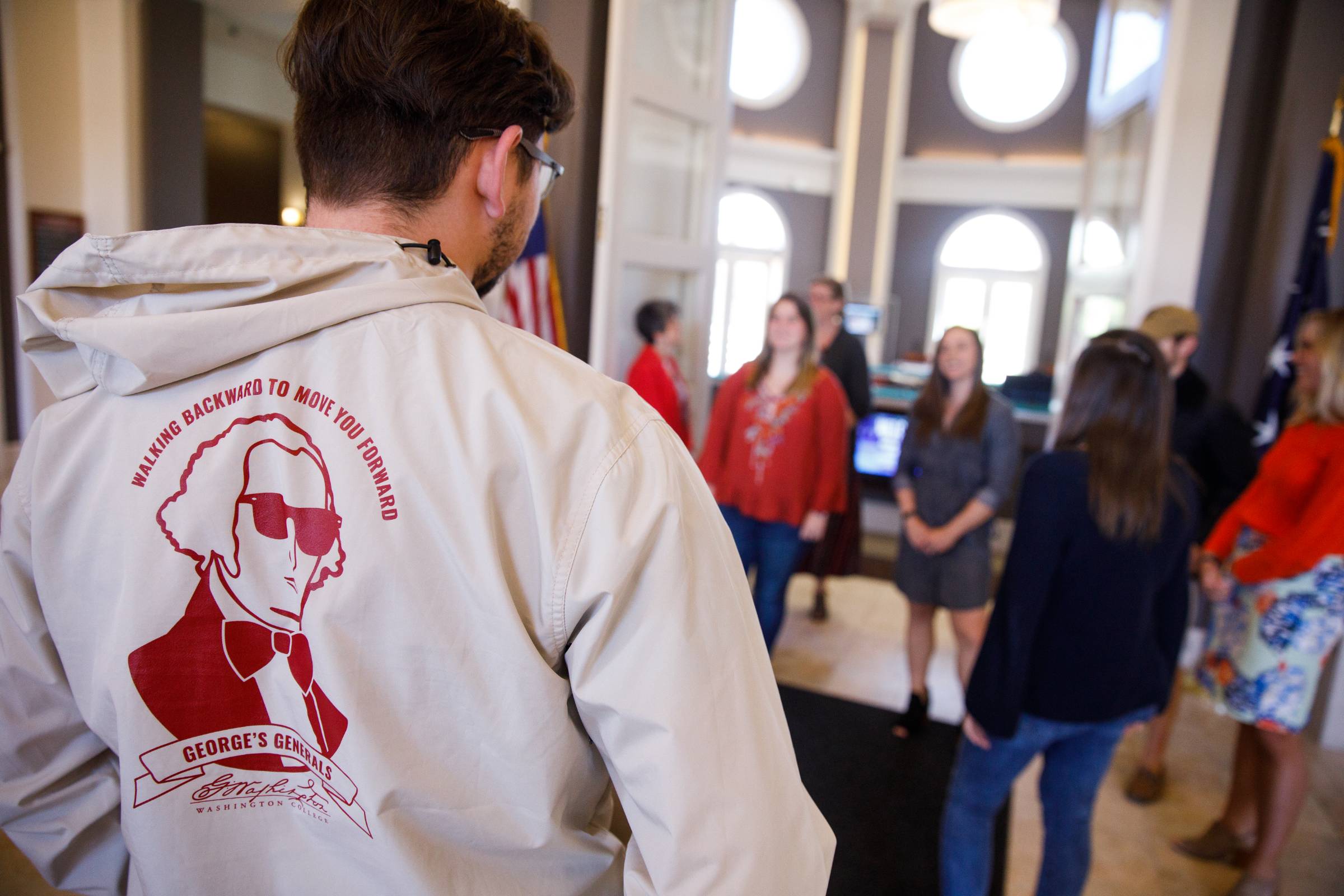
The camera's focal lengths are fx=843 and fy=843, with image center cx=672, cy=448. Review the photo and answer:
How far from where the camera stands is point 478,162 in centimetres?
75

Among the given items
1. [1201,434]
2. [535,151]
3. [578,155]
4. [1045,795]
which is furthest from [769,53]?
[535,151]

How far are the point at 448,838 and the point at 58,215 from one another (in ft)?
12.2

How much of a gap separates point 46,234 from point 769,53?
897 cm

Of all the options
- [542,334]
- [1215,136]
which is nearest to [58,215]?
[542,334]

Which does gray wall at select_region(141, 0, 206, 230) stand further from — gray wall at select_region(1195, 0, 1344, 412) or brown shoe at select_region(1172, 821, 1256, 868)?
gray wall at select_region(1195, 0, 1344, 412)

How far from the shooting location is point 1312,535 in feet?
6.63

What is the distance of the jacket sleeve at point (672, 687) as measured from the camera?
635mm

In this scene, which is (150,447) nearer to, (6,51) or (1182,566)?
(1182,566)

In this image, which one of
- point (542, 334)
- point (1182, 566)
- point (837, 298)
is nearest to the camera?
point (1182, 566)

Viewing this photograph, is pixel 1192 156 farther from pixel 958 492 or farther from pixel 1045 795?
pixel 1045 795

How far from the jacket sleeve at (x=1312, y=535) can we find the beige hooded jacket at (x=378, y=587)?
1.90 m

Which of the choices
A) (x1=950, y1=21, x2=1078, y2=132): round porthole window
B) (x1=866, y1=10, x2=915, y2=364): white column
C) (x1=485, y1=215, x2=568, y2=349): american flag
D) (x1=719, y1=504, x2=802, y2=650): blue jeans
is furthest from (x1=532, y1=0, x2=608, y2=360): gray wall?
(x1=950, y1=21, x2=1078, y2=132): round porthole window

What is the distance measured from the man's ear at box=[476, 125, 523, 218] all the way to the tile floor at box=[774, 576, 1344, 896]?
88.9 inches

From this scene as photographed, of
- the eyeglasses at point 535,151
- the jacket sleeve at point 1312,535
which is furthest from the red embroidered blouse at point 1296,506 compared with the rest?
the eyeglasses at point 535,151
